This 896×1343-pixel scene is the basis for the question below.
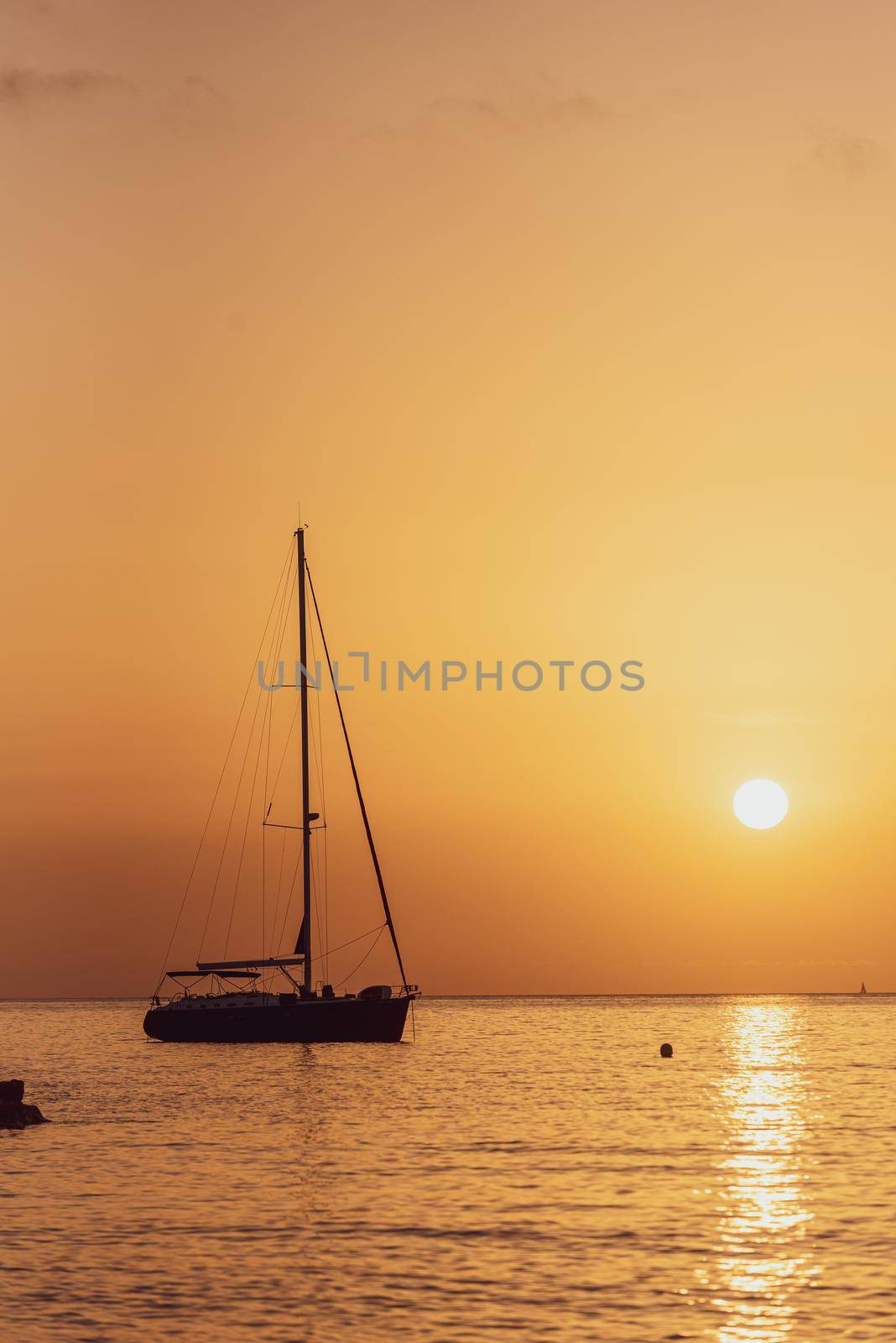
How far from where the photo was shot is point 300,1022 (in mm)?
87312

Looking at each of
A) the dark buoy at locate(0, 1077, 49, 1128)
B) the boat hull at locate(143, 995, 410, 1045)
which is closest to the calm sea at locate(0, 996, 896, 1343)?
the dark buoy at locate(0, 1077, 49, 1128)

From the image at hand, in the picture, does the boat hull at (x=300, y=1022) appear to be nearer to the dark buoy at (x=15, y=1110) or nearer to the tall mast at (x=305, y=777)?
the tall mast at (x=305, y=777)

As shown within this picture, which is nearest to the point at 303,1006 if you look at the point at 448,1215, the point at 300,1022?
the point at 300,1022

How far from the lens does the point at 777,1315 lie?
83.5ft

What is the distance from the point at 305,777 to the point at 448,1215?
56085 millimetres

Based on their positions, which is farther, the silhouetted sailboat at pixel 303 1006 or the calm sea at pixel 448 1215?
the silhouetted sailboat at pixel 303 1006

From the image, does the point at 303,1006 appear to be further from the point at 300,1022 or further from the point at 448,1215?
the point at 448,1215

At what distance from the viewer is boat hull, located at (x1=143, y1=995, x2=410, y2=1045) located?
86.8 meters

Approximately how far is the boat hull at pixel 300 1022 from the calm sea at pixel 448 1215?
9.37 meters

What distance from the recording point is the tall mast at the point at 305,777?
87.1 m

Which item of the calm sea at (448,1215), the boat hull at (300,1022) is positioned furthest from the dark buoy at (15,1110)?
the boat hull at (300,1022)

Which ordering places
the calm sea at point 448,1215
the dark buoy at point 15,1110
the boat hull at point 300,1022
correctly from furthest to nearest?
the boat hull at point 300,1022 → the dark buoy at point 15,1110 → the calm sea at point 448,1215

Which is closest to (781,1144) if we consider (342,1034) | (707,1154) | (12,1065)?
(707,1154)

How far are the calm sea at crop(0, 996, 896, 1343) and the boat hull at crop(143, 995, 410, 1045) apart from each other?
9.37 metres
